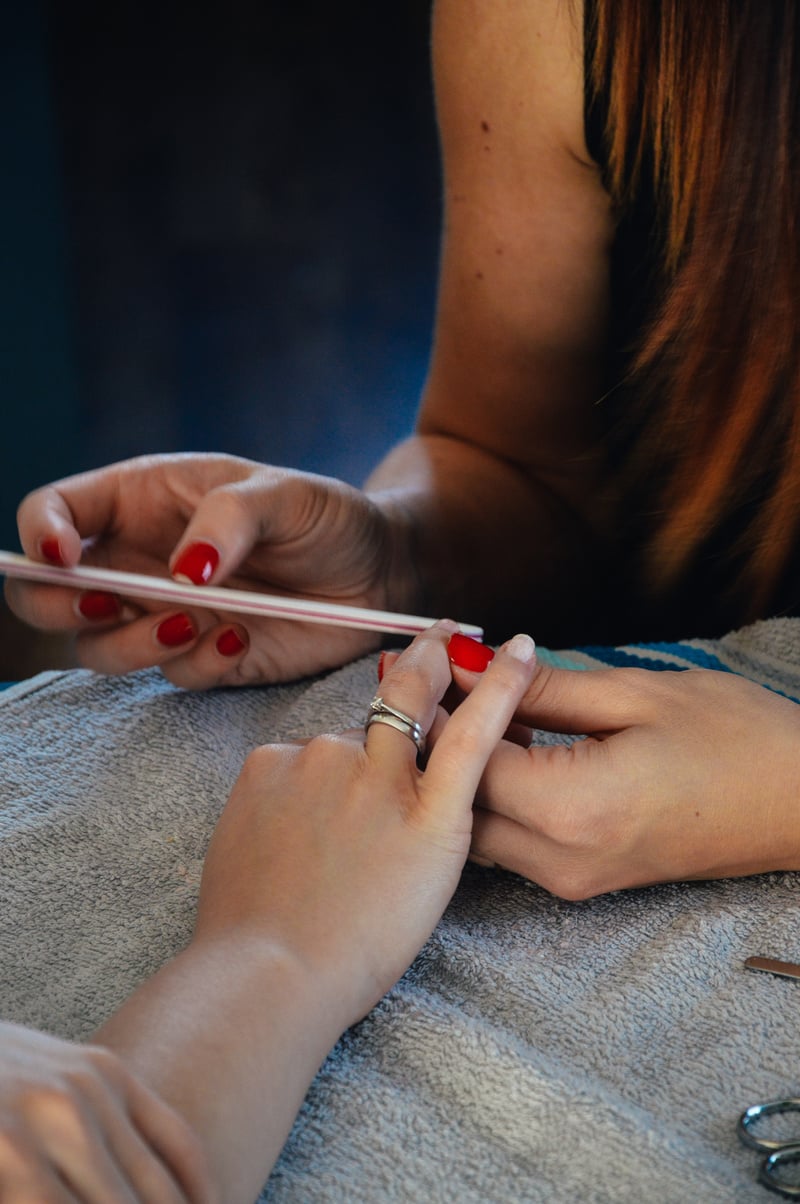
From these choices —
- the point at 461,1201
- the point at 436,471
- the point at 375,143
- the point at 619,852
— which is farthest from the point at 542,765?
the point at 375,143

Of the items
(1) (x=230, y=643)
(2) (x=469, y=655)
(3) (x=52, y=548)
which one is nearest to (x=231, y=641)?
(1) (x=230, y=643)

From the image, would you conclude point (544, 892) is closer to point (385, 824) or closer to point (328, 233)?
point (385, 824)

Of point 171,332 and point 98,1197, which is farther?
point 171,332

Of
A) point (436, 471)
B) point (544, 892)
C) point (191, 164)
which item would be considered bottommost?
point (544, 892)

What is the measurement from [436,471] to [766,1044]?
1.77 feet

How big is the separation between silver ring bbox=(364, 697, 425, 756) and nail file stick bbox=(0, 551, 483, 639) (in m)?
0.16

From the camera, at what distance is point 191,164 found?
0.79m

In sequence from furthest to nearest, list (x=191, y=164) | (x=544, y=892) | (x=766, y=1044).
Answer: (x=191, y=164)
(x=544, y=892)
(x=766, y=1044)

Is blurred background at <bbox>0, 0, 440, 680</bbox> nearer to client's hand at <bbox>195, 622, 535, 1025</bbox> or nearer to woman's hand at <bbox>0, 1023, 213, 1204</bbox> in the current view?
client's hand at <bbox>195, 622, 535, 1025</bbox>

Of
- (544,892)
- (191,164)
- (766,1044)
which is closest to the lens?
(766,1044)

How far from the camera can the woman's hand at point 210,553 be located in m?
0.67

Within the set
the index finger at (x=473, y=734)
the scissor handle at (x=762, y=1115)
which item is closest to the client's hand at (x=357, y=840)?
the index finger at (x=473, y=734)

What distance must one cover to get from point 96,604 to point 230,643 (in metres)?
0.10

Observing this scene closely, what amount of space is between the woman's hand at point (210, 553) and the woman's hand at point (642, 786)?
0.76 ft
